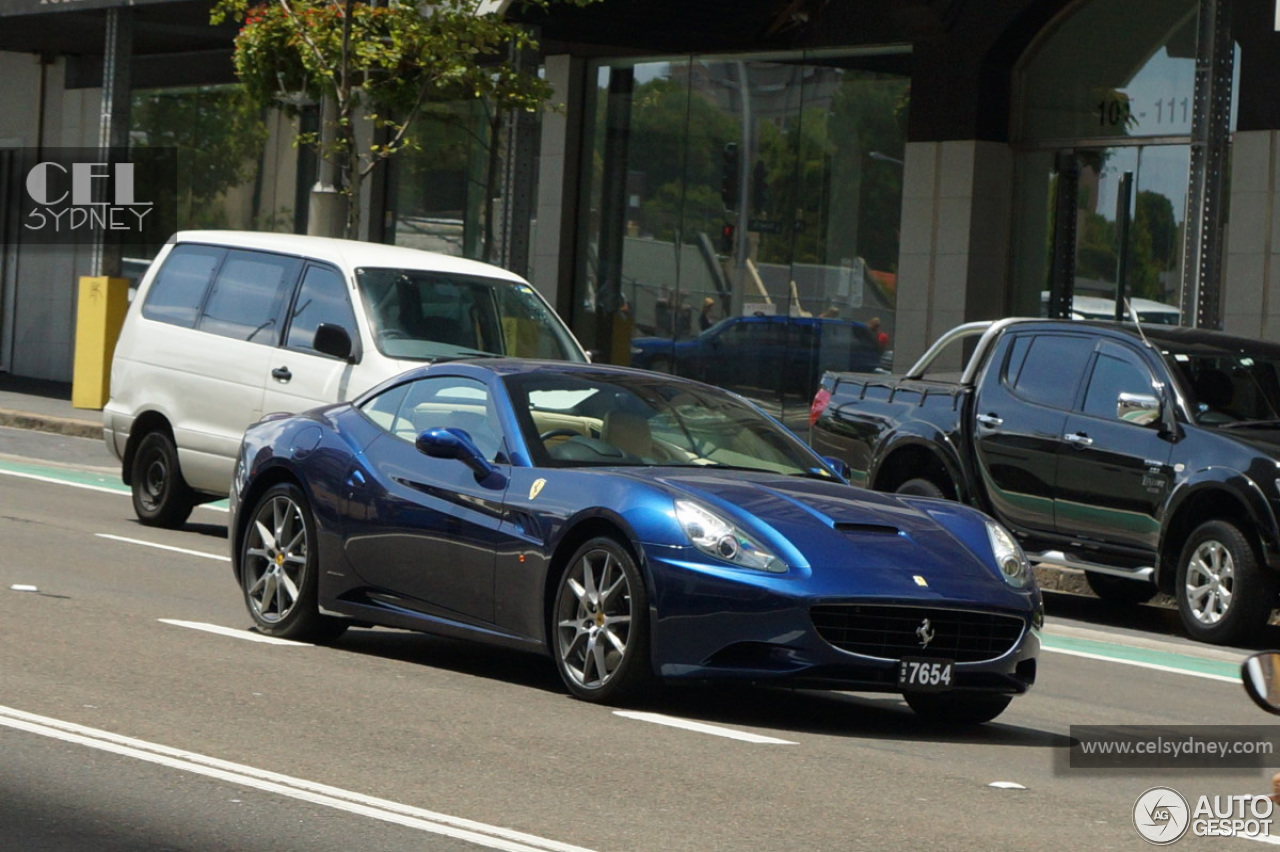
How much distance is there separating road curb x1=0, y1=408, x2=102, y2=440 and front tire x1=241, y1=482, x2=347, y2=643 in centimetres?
1531

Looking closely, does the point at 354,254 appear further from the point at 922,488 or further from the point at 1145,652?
the point at 1145,652

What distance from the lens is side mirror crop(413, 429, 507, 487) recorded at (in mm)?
8883

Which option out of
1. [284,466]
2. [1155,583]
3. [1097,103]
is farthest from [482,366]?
[1097,103]

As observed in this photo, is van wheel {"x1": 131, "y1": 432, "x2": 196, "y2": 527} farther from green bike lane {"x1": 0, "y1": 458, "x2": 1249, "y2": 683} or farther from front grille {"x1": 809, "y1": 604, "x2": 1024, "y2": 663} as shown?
front grille {"x1": 809, "y1": 604, "x2": 1024, "y2": 663}

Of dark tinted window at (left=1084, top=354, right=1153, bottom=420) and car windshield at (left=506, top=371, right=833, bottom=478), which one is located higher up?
dark tinted window at (left=1084, top=354, right=1153, bottom=420)

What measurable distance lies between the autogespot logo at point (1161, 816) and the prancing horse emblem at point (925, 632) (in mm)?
985

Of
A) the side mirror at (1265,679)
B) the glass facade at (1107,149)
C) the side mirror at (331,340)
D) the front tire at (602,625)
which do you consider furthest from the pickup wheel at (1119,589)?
the side mirror at (1265,679)

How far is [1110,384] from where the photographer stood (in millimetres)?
13680

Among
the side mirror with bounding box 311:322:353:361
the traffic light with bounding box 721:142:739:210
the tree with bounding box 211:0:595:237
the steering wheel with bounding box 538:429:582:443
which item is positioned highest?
the tree with bounding box 211:0:595:237

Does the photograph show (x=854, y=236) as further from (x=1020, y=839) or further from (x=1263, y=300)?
(x=1020, y=839)

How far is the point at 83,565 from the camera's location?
1255 centimetres

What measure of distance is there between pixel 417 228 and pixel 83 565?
17.7 m

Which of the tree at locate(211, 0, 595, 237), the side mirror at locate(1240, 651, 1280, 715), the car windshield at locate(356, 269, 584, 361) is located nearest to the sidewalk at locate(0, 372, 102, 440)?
the tree at locate(211, 0, 595, 237)

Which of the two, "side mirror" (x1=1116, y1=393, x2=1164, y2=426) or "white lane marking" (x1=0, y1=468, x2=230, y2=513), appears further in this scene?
"white lane marking" (x1=0, y1=468, x2=230, y2=513)
